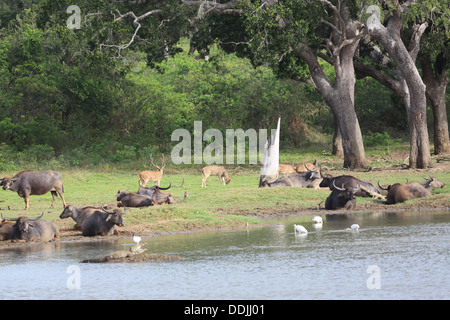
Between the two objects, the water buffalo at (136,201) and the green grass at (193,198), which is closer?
the green grass at (193,198)

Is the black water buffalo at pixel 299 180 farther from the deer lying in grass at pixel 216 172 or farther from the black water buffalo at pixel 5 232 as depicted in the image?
the black water buffalo at pixel 5 232

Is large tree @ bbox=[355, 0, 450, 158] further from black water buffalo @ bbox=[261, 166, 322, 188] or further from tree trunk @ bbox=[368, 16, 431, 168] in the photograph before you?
black water buffalo @ bbox=[261, 166, 322, 188]

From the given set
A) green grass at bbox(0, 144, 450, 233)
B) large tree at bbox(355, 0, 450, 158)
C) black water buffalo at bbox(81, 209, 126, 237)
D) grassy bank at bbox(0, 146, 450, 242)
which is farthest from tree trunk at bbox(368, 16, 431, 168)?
black water buffalo at bbox(81, 209, 126, 237)

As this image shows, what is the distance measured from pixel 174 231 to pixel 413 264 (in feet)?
21.0

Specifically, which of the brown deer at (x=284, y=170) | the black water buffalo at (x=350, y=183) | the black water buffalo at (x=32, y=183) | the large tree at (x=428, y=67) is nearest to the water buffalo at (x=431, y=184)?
the black water buffalo at (x=350, y=183)

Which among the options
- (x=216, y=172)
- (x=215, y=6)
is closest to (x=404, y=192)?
(x=216, y=172)

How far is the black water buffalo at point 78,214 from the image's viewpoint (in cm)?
1641

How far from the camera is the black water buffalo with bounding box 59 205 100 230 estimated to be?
16406 millimetres

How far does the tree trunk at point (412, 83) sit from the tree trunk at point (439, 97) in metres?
5.25

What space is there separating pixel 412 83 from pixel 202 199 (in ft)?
35.5

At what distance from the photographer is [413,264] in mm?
11656

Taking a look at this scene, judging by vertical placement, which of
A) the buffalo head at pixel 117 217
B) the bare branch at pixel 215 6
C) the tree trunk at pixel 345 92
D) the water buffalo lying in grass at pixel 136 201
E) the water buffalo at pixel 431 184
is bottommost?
the buffalo head at pixel 117 217

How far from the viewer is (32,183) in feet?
67.1

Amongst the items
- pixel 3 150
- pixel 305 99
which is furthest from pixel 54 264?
pixel 305 99
